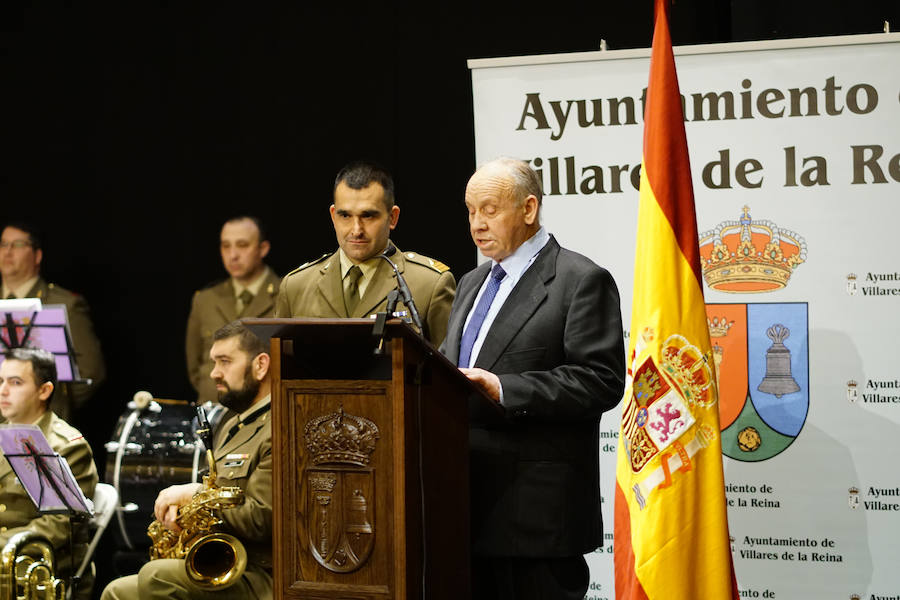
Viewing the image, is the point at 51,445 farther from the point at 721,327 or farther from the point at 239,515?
the point at 721,327

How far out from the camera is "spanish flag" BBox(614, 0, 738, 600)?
3.25 meters

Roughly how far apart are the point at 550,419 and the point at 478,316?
0.38 metres

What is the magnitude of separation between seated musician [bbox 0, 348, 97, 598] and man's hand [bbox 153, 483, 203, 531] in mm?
812

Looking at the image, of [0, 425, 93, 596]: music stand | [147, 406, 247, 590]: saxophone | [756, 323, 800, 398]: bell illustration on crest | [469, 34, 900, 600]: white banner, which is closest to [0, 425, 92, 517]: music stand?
[0, 425, 93, 596]: music stand

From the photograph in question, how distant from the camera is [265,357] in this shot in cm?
424

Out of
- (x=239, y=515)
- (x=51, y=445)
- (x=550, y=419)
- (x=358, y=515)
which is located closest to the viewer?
(x=358, y=515)

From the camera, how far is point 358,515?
253 cm

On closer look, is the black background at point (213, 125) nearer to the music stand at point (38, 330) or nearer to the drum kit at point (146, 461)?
the drum kit at point (146, 461)

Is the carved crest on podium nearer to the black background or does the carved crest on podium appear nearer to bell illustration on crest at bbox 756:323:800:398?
bell illustration on crest at bbox 756:323:800:398

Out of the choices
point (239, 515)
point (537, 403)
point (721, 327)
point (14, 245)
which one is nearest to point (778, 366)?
point (721, 327)

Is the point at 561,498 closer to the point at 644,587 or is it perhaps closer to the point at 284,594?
the point at 644,587

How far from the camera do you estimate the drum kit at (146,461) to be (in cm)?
597

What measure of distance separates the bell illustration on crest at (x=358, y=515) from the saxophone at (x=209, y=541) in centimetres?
121

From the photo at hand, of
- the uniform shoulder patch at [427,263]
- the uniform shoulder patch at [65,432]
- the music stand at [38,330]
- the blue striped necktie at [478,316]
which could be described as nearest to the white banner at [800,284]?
the uniform shoulder patch at [427,263]
